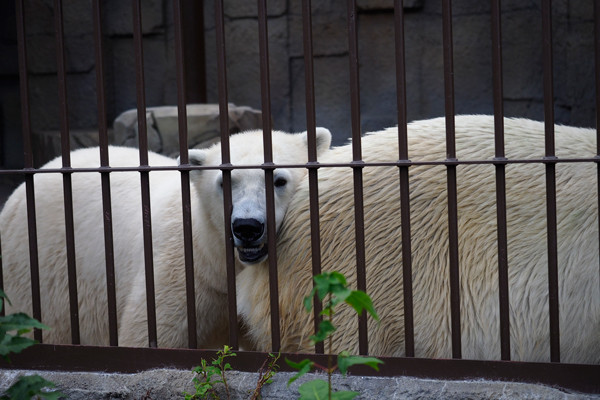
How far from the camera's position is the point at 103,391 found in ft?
7.70

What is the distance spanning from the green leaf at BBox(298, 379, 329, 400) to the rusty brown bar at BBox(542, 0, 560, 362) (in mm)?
844

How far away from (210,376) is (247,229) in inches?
19.0

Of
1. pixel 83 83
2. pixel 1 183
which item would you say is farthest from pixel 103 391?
pixel 83 83

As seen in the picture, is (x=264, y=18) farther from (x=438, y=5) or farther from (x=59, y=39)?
(x=438, y=5)

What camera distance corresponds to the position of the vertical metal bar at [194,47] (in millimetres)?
7012

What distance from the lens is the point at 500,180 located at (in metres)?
2.17

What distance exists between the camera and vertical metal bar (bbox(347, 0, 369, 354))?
7.22 feet

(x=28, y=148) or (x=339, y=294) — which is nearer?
(x=339, y=294)

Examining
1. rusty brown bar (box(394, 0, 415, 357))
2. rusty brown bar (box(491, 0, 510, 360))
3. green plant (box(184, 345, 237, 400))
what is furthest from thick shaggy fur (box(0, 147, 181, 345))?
rusty brown bar (box(491, 0, 510, 360))

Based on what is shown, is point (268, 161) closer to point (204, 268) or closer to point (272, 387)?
point (272, 387)

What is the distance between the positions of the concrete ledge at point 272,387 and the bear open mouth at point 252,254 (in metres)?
0.41

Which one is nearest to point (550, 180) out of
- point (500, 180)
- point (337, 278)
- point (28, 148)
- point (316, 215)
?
point (500, 180)

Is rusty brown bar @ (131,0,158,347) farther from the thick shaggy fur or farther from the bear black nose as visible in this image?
the thick shaggy fur

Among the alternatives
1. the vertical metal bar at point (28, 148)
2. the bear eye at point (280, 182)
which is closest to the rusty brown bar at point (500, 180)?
the bear eye at point (280, 182)
